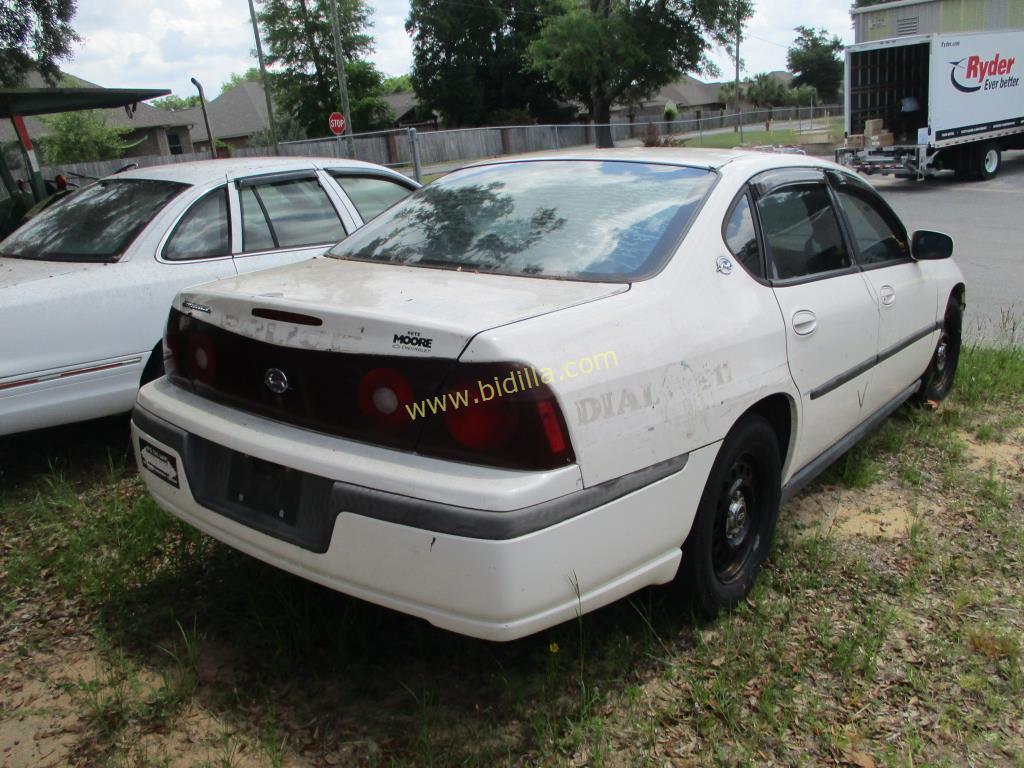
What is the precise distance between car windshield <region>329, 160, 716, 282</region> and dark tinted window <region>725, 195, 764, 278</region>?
138 mm

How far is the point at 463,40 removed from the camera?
56.6 m

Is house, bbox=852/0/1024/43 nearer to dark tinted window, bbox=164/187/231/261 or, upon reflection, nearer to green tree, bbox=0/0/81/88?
green tree, bbox=0/0/81/88

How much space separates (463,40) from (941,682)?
193 feet

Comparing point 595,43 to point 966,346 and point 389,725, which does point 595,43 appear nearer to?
point 966,346

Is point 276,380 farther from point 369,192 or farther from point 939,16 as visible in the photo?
point 939,16

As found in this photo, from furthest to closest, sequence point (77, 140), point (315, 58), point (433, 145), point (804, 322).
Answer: point (315, 58), point (77, 140), point (433, 145), point (804, 322)

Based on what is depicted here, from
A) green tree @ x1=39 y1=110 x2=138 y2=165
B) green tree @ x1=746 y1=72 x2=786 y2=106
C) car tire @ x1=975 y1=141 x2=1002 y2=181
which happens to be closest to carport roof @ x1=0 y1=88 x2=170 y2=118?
car tire @ x1=975 y1=141 x2=1002 y2=181

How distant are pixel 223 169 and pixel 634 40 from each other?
45.7 meters

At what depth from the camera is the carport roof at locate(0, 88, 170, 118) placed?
10281 mm

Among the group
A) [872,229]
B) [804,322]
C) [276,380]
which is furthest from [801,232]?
[276,380]

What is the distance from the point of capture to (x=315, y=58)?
56.4 m

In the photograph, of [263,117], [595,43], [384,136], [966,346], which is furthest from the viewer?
[263,117]

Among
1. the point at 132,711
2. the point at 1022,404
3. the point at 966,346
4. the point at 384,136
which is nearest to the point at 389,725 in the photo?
the point at 132,711

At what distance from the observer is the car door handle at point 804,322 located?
304 centimetres
